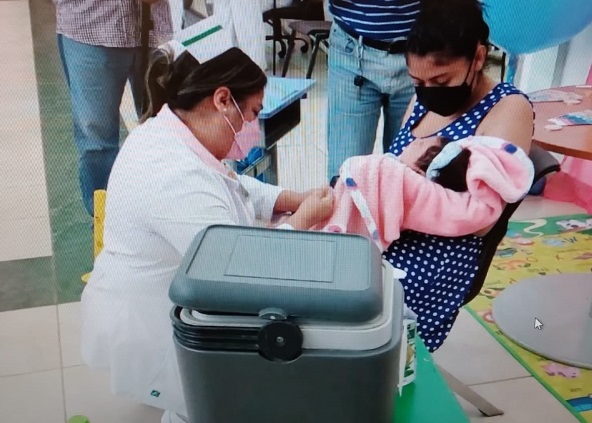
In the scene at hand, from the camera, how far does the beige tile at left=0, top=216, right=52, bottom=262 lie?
1.86 m

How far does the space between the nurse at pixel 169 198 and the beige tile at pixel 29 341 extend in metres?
0.67

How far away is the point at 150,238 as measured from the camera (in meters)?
1.25

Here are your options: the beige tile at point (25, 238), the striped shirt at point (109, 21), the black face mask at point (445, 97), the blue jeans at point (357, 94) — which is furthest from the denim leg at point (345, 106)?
the beige tile at point (25, 238)

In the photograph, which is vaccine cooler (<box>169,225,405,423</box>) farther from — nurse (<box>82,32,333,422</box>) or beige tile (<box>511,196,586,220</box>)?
beige tile (<box>511,196,586,220</box>)

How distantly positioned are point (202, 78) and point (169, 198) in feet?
0.73

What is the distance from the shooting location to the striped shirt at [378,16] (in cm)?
129

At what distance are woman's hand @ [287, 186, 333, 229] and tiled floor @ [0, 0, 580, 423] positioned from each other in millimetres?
108

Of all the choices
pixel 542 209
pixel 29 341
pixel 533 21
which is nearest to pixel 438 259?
pixel 533 21

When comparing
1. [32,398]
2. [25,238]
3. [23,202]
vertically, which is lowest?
[32,398]

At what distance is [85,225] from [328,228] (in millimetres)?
718

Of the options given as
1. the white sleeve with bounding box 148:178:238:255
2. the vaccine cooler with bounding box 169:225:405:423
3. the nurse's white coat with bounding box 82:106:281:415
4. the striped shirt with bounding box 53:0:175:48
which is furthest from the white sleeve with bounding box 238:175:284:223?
the vaccine cooler with bounding box 169:225:405:423

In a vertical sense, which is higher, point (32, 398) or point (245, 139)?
point (245, 139)

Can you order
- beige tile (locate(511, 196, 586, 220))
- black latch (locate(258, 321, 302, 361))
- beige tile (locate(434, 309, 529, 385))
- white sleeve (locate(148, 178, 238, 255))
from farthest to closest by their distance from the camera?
1. beige tile (locate(511, 196, 586, 220))
2. beige tile (locate(434, 309, 529, 385))
3. white sleeve (locate(148, 178, 238, 255))
4. black latch (locate(258, 321, 302, 361))

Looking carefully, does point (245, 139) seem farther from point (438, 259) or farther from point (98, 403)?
point (98, 403)
